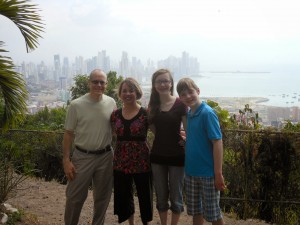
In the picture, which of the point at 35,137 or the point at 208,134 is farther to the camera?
the point at 35,137

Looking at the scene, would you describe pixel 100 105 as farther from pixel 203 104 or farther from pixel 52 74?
pixel 52 74

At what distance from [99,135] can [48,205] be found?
2180 millimetres

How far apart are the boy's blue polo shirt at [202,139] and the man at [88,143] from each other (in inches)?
35.3

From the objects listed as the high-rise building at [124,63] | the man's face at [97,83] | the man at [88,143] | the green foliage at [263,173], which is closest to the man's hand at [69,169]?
the man at [88,143]

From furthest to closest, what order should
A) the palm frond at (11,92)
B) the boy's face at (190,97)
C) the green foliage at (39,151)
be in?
1. the green foliage at (39,151)
2. the palm frond at (11,92)
3. the boy's face at (190,97)

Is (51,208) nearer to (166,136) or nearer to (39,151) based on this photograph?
(166,136)

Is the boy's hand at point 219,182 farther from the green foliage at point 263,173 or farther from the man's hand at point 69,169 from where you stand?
the green foliage at point 263,173

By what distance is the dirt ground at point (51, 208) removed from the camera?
178 inches

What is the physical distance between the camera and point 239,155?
198 inches

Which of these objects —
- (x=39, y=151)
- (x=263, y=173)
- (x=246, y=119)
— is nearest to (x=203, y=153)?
(x=263, y=173)

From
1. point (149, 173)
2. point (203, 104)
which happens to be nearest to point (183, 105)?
point (203, 104)

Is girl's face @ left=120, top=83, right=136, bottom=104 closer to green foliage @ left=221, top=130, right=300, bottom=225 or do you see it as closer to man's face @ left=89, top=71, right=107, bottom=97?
man's face @ left=89, top=71, right=107, bottom=97

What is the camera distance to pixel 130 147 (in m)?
3.48

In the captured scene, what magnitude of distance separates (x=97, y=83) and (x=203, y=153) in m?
1.26
